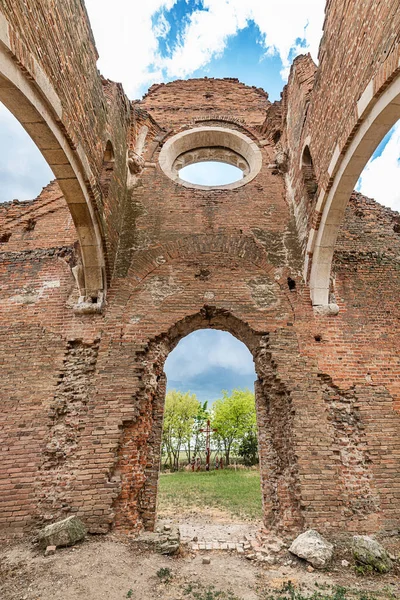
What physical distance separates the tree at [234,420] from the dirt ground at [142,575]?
76.0ft

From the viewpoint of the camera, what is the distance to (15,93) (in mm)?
3820

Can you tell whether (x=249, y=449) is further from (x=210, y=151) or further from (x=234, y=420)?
(x=210, y=151)

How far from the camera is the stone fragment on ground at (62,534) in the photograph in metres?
4.16

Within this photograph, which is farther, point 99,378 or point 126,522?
point 99,378

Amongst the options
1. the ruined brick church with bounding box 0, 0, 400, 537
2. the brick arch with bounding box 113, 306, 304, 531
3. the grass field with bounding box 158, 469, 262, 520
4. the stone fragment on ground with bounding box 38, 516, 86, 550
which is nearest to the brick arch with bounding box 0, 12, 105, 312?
the ruined brick church with bounding box 0, 0, 400, 537

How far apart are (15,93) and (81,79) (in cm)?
214

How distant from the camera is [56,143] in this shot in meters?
4.77

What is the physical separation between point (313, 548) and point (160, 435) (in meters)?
2.74

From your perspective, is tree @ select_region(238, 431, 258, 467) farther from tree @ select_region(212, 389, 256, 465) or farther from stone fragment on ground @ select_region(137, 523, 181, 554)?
stone fragment on ground @ select_region(137, 523, 181, 554)

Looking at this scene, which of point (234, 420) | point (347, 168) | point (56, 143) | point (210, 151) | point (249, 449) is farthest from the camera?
point (234, 420)

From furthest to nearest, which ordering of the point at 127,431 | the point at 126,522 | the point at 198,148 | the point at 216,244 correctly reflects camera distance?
the point at 198,148, the point at 216,244, the point at 127,431, the point at 126,522

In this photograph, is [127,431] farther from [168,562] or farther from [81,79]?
[81,79]

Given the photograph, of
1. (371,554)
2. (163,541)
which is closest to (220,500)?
(163,541)

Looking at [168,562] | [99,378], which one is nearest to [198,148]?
[99,378]
